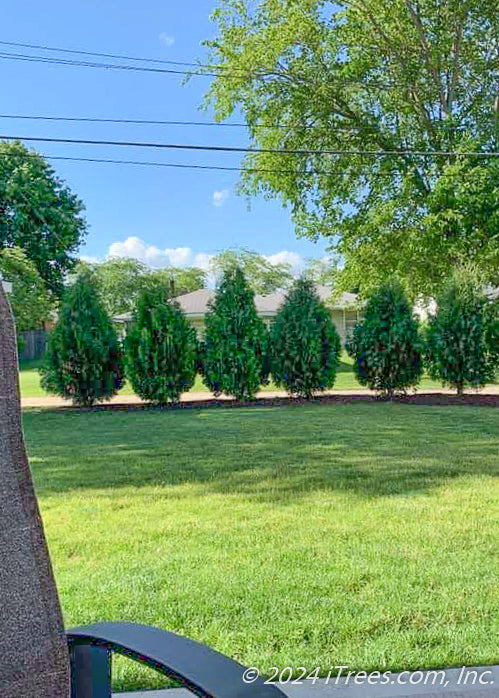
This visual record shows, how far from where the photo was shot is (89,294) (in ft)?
31.0

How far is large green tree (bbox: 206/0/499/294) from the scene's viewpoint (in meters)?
13.3

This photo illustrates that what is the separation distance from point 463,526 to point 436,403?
6.08 meters

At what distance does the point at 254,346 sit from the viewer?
31.3 feet

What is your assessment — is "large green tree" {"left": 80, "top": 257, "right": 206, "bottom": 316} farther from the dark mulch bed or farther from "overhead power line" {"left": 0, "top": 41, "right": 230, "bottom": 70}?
the dark mulch bed

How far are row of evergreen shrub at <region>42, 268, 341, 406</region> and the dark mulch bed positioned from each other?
0.55ft

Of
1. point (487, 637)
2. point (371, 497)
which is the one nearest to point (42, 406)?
point (371, 497)

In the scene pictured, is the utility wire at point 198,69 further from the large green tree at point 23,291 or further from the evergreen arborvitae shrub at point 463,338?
the evergreen arborvitae shrub at point 463,338

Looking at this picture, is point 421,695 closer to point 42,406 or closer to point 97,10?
point 42,406

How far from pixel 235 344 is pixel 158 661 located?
28.4ft

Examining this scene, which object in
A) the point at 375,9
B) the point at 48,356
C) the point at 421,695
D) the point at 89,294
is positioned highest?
the point at 375,9

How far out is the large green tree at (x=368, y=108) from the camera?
13.3 metres

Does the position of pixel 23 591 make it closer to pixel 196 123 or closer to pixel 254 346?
pixel 254 346

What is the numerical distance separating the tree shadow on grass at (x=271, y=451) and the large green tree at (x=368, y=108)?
21.6 feet

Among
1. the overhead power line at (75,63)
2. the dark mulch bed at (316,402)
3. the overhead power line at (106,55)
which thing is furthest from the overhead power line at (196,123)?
the dark mulch bed at (316,402)
